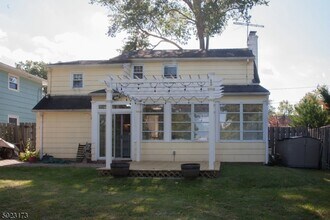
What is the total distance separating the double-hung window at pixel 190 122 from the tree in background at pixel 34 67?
36.6 m

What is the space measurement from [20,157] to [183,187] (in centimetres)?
1005

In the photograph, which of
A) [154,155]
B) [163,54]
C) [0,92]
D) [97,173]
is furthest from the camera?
[0,92]

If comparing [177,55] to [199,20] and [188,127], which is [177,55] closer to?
[188,127]

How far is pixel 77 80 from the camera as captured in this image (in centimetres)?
1816

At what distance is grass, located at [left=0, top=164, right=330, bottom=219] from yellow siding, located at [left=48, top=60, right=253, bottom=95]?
5.97 m

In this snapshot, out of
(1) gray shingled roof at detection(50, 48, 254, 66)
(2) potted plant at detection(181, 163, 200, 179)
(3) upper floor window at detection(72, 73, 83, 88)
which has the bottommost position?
(2) potted plant at detection(181, 163, 200, 179)

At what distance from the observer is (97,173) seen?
12.3 meters

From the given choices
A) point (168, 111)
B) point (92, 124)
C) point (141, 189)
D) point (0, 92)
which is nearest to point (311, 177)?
point (141, 189)

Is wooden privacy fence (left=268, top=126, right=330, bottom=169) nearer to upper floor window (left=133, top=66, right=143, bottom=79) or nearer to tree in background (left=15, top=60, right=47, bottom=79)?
upper floor window (left=133, top=66, right=143, bottom=79)

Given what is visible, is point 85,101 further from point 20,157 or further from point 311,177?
point 311,177

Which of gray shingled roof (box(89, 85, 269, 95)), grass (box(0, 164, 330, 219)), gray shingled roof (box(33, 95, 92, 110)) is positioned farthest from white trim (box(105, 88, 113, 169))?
gray shingled roof (box(33, 95, 92, 110))

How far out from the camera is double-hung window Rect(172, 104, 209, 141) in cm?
1547

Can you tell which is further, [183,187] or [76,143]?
[76,143]

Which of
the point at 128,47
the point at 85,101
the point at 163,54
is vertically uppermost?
the point at 128,47
